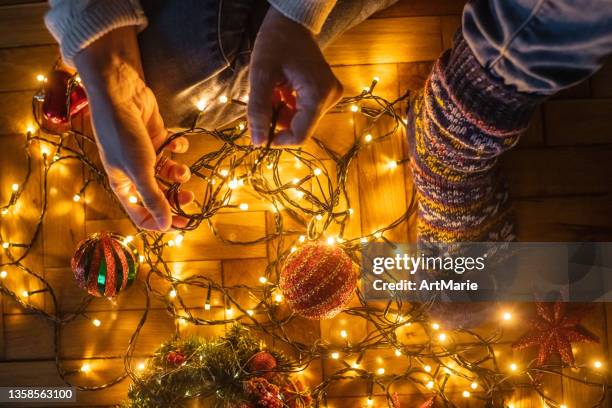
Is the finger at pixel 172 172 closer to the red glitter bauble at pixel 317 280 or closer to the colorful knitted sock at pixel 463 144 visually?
the red glitter bauble at pixel 317 280

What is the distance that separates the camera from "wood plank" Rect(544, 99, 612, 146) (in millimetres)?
1150

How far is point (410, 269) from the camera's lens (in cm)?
113

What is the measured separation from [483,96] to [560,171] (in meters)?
0.54

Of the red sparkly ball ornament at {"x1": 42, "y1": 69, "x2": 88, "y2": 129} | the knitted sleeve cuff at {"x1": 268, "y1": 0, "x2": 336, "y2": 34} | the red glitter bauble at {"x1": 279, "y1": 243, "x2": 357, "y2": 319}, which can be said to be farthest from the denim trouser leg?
the red sparkly ball ornament at {"x1": 42, "y1": 69, "x2": 88, "y2": 129}

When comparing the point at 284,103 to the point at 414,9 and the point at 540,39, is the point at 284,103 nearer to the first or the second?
the point at 540,39

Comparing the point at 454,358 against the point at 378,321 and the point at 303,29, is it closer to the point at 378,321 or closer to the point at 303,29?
the point at 378,321

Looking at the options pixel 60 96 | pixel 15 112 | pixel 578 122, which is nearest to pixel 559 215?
pixel 578 122

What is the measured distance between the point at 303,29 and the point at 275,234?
54 centimetres

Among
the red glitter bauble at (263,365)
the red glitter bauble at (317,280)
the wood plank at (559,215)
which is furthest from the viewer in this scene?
the wood plank at (559,215)

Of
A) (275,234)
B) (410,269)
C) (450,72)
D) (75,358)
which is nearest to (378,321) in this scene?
(410,269)

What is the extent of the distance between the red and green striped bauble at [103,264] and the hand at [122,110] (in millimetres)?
208

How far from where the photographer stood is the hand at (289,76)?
26.7 inches

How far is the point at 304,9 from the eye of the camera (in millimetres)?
688

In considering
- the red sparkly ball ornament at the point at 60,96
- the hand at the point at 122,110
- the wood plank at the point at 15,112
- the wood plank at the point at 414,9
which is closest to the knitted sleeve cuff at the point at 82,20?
the hand at the point at 122,110
